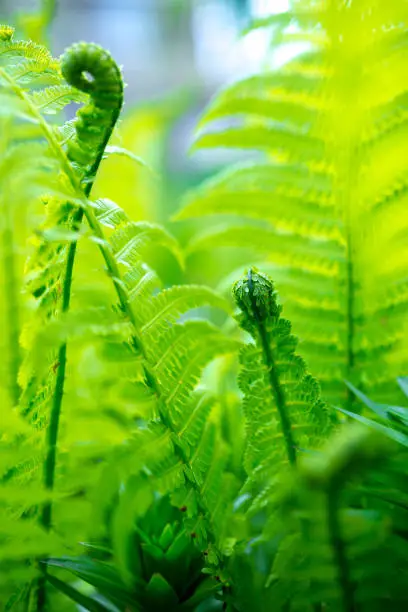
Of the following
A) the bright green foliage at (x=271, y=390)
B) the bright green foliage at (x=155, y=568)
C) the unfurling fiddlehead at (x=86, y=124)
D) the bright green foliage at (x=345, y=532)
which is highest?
the unfurling fiddlehead at (x=86, y=124)

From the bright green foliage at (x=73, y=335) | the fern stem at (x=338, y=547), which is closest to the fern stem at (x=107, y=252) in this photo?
the bright green foliage at (x=73, y=335)

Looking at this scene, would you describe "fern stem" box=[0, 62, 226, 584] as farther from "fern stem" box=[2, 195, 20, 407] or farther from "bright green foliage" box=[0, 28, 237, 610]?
"fern stem" box=[2, 195, 20, 407]

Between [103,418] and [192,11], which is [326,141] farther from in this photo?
[192,11]

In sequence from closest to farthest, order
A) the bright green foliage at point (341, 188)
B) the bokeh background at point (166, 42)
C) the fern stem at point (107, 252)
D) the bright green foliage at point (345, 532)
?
the bright green foliage at point (345, 532)
the fern stem at point (107, 252)
the bright green foliage at point (341, 188)
the bokeh background at point (166, 42)

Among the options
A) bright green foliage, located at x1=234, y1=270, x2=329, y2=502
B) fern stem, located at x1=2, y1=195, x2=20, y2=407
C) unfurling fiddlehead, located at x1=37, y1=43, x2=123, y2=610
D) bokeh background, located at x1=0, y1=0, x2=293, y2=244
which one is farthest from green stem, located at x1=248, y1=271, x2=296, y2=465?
bokeh background, located at x1=0, y1=0, x2=293, y2=244

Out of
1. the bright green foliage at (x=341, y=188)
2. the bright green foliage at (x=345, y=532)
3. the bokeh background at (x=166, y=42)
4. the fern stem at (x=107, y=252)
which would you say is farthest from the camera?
the bokeh background at (x=166, y=42)

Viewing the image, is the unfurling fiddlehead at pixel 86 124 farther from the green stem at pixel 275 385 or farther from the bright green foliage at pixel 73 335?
the green stem at pixel 275 385

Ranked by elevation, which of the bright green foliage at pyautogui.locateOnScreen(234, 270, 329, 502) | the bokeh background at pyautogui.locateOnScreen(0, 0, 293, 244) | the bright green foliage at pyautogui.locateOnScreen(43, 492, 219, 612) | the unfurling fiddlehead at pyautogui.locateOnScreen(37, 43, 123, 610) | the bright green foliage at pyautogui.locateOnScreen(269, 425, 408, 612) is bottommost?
the bright green foliage at pyautogui.locateOnScreen(43, 492, 219, 612)

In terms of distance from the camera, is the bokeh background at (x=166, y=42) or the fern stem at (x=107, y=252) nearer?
→ the fern stem at (x=107, y=252)
